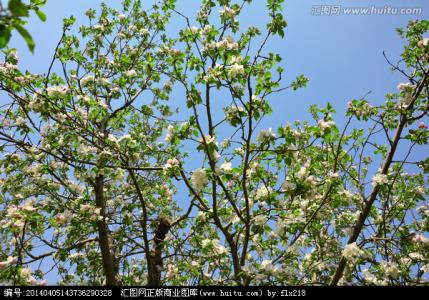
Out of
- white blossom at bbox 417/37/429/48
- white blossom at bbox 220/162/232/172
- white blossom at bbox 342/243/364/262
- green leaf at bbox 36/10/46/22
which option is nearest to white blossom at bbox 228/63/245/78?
white blossom at bbox 220/162/232/172

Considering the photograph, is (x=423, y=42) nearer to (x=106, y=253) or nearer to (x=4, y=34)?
(x=106, y=253)

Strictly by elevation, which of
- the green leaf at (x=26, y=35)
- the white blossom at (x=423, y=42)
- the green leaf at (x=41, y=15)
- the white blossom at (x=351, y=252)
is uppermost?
the white blossom at (x=423, y=42)

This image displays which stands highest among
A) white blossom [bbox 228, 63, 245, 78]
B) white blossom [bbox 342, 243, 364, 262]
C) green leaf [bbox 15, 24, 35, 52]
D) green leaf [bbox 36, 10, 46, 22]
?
white blossom [bbox 228, 63, 245, 78]

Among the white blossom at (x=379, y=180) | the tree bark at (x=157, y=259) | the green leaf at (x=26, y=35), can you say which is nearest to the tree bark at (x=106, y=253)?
the tree bark at (x=157, y=259)

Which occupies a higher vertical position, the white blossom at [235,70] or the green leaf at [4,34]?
the white blossom at [235,70]

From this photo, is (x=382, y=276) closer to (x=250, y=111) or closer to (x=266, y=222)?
(x=266, y=222)

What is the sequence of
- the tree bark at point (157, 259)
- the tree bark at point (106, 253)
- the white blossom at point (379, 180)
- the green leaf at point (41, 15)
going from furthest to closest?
the tree bark at point (157, 259) → the tree bark at point (106, 253) → the white blossom at point (379, 180) → the green leaf at point (41, 15)

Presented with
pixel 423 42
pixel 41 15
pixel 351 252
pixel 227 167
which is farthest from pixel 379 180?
pixel 41 15

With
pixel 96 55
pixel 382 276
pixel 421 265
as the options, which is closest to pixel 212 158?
pixel 382 276

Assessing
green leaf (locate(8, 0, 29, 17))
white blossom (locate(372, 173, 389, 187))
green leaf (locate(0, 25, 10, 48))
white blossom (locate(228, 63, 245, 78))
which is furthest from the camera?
white blossom (locate(372, 173, 389, 187))

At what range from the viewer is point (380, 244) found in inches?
224

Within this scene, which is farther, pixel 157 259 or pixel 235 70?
pixel 157 259

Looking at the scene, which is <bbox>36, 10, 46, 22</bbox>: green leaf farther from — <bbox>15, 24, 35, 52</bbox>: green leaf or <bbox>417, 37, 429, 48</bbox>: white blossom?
<bbox>417, 37, 429, 48</bbox>: white blossom

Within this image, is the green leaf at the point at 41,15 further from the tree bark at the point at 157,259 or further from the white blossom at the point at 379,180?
the white blossom at the point at 379,180
